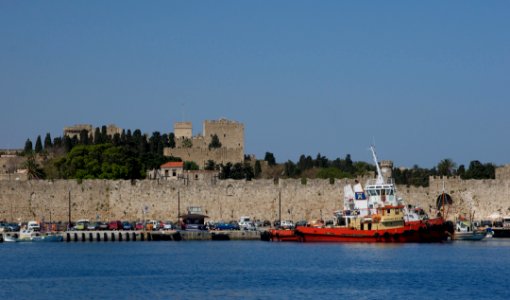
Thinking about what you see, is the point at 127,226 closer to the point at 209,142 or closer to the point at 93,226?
the point at 93,226

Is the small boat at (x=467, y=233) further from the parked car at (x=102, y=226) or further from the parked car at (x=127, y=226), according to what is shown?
the parked car at (x=102, y=226)

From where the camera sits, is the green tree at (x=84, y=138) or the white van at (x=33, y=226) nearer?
the white van at (x=33, y=226)

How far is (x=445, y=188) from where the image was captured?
71188 mm

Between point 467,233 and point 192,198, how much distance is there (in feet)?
50.6

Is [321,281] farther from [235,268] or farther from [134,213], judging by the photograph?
[134,213]

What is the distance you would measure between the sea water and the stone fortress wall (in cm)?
879

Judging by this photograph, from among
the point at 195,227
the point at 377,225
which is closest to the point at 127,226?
the point at 195,227

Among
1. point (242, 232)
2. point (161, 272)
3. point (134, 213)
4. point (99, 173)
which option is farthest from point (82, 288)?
point (99, 173)

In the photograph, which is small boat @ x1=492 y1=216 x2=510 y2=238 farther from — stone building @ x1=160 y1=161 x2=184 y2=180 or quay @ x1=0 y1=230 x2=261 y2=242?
stone building @ x1=160 y1=161 x2=184 y2=180

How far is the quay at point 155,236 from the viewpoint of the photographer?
66.6 m

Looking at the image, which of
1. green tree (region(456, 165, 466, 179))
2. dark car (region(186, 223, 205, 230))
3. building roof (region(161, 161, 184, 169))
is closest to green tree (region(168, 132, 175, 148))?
building roof (region(161, 161, 184, 169))

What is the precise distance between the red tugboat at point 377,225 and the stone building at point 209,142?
34974 millimetres

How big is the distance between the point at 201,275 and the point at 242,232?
67.5ft

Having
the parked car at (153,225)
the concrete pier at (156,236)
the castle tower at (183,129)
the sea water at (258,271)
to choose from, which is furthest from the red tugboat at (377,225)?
the castle tower at (183,129)
